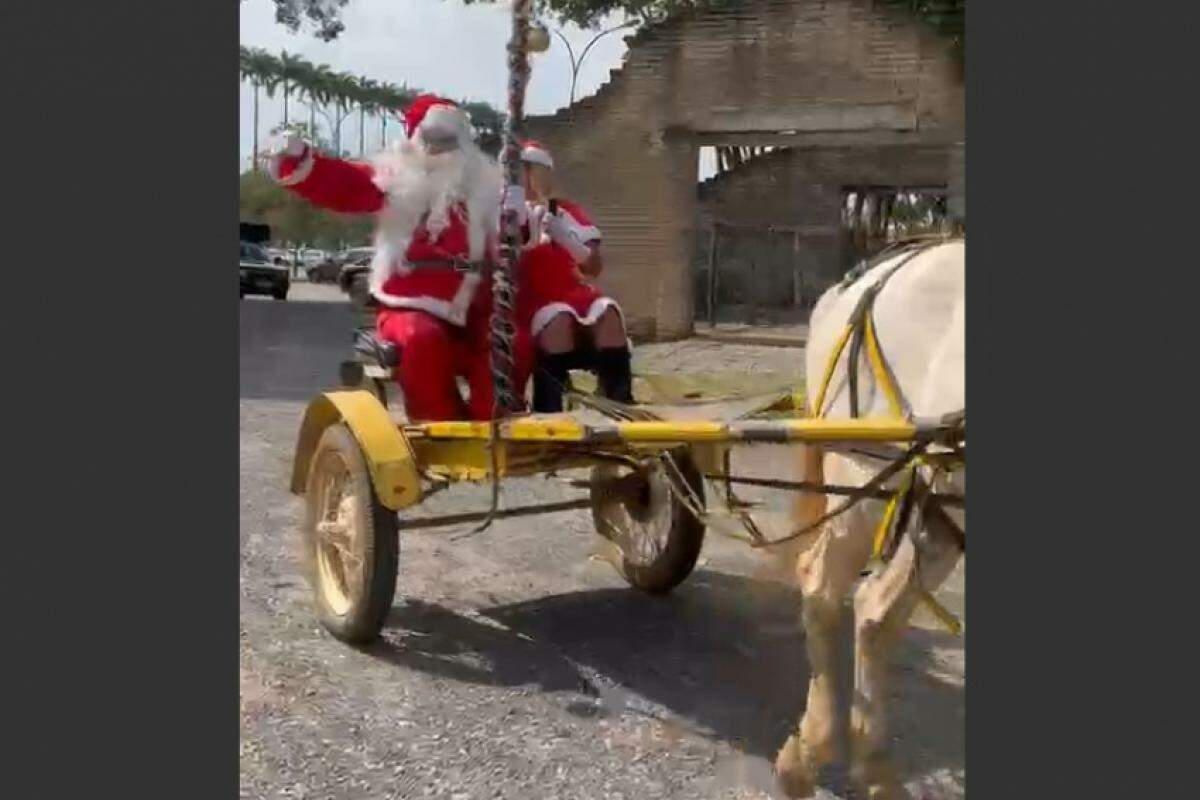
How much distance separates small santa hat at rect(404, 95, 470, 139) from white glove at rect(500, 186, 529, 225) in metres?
0.39

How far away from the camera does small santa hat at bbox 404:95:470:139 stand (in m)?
3.54

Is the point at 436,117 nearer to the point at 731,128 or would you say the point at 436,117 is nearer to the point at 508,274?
the point at 508,274

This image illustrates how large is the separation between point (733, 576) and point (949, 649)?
3.09 feet

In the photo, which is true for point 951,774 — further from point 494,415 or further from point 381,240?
point 381,240

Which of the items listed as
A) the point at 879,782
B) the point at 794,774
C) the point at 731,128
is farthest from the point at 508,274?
the point at 879,782

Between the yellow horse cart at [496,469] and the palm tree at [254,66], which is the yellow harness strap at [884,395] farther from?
the palm tree at [254,66]

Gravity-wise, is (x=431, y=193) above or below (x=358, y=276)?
above

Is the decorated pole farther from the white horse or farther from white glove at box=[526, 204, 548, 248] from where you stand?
the white horse

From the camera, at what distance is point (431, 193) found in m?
3.71

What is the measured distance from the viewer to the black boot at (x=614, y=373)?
3.78 metres

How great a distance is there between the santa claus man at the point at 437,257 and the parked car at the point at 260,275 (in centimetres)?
77

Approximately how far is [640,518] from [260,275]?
1.84 meters

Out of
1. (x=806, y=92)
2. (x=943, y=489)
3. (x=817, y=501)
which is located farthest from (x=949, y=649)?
(x=806, y=92)

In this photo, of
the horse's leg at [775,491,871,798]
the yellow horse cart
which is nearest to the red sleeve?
the yellow horse cart
